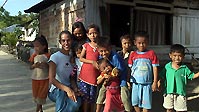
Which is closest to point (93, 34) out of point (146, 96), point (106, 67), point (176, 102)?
point (106, 67)

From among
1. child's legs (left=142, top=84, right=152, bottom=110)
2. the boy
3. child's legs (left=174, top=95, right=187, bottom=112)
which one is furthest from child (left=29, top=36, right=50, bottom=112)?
child's legs (left=174, top=95, right=187, bottom=112)

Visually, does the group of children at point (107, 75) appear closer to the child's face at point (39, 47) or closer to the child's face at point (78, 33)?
the child's face at point (78, 33)

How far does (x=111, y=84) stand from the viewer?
4000 millimetres

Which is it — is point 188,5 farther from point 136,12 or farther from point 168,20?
point 136,12

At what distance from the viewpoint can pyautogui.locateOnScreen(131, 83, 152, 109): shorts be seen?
4.28 metres

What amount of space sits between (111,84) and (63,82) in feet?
2.40

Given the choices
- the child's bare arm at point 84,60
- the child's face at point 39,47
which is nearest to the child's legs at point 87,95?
the child's bare arm at point 84,60

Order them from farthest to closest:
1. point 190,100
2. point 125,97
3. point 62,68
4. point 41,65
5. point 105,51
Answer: point 190,100 → point 41,65 → point 125,97 → point 105,51 → point 62,68

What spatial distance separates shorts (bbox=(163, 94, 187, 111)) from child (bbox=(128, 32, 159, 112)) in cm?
23

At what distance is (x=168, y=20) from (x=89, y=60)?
8441 mm

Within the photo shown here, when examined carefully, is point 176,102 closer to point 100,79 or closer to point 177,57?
point 177,57

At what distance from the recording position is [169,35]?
11.8 metres

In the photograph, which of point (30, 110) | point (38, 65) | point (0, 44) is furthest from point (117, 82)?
point (0, 44)

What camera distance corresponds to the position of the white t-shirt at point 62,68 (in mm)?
3482
